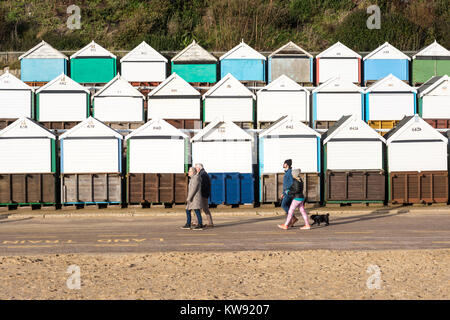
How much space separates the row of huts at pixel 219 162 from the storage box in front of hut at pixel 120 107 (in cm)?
732

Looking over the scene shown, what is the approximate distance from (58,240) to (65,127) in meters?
16.6

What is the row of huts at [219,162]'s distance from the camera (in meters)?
22.1

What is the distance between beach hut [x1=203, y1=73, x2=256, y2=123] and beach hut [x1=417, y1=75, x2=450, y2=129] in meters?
8.55

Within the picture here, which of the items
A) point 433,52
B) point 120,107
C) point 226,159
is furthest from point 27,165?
point 433,52

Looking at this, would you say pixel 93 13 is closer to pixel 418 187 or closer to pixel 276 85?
pixel 276 85

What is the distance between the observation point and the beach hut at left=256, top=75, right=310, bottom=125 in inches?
1142

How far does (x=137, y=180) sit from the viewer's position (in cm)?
2228

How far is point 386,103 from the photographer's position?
29250 mm

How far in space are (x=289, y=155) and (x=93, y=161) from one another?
297 inches

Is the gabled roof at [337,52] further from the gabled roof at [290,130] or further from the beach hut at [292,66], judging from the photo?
the gabled roof at [290,130]

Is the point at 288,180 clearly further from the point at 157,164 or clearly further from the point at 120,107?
the point at 120,107

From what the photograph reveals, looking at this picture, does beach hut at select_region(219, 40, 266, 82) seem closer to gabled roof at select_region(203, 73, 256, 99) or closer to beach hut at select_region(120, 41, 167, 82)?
beach hut at select_region(120, 41, 167, 82)

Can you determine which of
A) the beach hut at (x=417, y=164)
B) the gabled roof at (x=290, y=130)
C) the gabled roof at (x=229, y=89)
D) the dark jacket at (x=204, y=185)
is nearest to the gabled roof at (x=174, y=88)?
the gabled roof at (x=229, y=89)

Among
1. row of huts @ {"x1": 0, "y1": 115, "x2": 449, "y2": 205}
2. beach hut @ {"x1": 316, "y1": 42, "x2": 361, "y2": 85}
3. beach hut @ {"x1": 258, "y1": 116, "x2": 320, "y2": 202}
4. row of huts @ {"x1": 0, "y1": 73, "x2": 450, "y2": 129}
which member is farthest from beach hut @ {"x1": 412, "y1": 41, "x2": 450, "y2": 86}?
beach hut @ {"x1": 258, "y1": 116, "x2": 320, "y2": 202}
